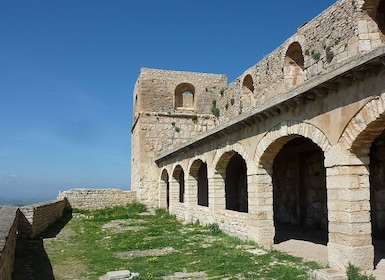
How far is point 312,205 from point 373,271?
232 inches

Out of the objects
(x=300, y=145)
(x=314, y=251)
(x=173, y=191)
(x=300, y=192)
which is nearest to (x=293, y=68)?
(x=300, y=145)

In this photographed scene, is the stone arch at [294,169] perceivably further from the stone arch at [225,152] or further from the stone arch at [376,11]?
the stone arch at [376,11]

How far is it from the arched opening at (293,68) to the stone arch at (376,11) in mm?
3255

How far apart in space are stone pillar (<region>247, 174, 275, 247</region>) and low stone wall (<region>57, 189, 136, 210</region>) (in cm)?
1275

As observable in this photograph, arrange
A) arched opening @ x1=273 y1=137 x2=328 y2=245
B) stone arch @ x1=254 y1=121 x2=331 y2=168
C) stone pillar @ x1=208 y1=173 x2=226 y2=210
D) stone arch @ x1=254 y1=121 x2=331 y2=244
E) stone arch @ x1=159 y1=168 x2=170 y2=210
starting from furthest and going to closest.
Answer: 1. stone arch @ x1=159 y1=168 x2=170 y2=210
2. stone pillar @ x1=208 y1=173 x2=226 y2=210
3. arched opening @ x1=273 y1=137 x2=328 y2=245
4. stone arch @ x1=254 y1=121 x2=331 y2=244
5. stone arch @ x1=254 y1=121 x2=331 y2=168

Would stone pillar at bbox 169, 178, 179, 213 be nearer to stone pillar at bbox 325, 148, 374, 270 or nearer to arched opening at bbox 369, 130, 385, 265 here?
arched opening at bbox 369, 130, 385, 265

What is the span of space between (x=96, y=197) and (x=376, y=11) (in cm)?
1615

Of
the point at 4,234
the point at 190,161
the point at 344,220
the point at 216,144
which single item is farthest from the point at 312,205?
the point at 4,234

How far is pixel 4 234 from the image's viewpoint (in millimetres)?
5707

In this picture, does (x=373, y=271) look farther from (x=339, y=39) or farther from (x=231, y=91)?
(x=231, y=91)

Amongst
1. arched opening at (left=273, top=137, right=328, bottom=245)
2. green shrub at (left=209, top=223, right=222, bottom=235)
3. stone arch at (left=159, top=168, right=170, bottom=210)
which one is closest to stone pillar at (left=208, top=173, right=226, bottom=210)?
green shrub at (left=209, top=223, right=222, bottom=235)

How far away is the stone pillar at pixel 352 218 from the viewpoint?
241 inches

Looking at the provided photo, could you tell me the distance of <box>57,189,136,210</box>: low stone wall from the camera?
64.4ft

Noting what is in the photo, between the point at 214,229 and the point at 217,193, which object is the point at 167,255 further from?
the point at 217,193
